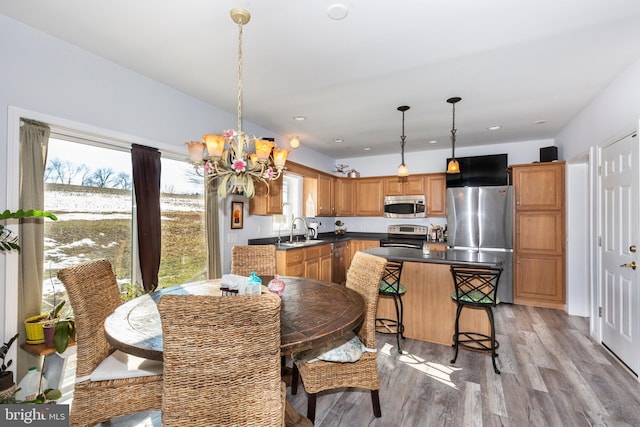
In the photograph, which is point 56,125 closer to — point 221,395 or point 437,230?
point 221,395

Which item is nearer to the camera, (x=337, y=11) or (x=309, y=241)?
(x=337, y=11)

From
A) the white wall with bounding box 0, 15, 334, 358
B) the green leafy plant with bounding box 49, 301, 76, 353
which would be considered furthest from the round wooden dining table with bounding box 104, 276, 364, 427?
the white wall with bounding box 0, 15, 334, 358

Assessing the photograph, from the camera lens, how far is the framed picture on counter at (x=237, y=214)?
3629mm

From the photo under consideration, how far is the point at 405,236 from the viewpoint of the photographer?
18.7ft

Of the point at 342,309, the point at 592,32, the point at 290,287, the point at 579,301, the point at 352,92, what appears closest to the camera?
the point at 342,309

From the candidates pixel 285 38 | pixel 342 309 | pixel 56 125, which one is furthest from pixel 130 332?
pixel 285 38

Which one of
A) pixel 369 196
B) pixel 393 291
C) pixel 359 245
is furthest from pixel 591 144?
pixel 359 245

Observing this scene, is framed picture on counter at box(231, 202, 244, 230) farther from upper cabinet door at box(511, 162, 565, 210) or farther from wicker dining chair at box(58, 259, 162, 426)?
upper cabinet door at box(511, 162, 565, 210)

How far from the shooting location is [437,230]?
5293 mm

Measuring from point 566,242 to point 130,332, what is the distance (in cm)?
530

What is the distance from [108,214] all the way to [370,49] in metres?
2.58

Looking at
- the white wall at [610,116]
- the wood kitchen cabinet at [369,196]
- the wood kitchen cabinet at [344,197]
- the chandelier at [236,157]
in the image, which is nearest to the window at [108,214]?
the chandelier at [236,157]

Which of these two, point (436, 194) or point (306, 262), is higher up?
point (436, 194)

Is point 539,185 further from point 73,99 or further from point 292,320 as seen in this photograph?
point 73,99
